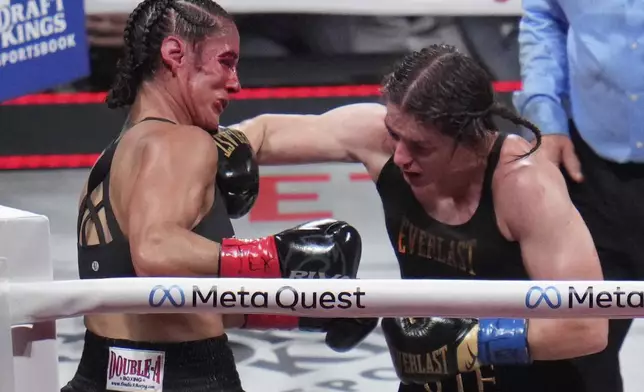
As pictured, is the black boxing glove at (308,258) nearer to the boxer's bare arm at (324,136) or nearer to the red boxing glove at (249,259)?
the red boxing glove at (249,259)

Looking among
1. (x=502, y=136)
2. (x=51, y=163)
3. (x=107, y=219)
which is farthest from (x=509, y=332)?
(x=51, y=163)

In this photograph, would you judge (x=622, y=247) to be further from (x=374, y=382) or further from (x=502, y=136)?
(x=374, y=382)

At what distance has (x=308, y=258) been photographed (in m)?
1.38

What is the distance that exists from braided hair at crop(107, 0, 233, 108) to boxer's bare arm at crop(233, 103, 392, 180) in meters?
0.28

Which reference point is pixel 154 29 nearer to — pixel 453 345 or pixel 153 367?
pixel 153 367

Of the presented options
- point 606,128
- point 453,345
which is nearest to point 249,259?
point 453,345

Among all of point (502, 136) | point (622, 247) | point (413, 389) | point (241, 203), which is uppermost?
point (502, 136)

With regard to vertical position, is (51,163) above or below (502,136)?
below

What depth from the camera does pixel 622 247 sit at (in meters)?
1.84

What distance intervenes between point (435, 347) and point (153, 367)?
1.32ft

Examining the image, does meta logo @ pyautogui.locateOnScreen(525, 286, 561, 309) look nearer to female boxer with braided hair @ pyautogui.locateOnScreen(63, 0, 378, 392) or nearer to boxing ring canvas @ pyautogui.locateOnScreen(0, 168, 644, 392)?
female boxer with braided hair @ pyautogui.locateOnScreen(63, 0, 378, 392)

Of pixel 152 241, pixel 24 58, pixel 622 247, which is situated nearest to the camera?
pixel 152 241

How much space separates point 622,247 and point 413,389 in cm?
52

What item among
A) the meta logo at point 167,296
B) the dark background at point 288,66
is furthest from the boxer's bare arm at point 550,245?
the dark background at point 288,66
